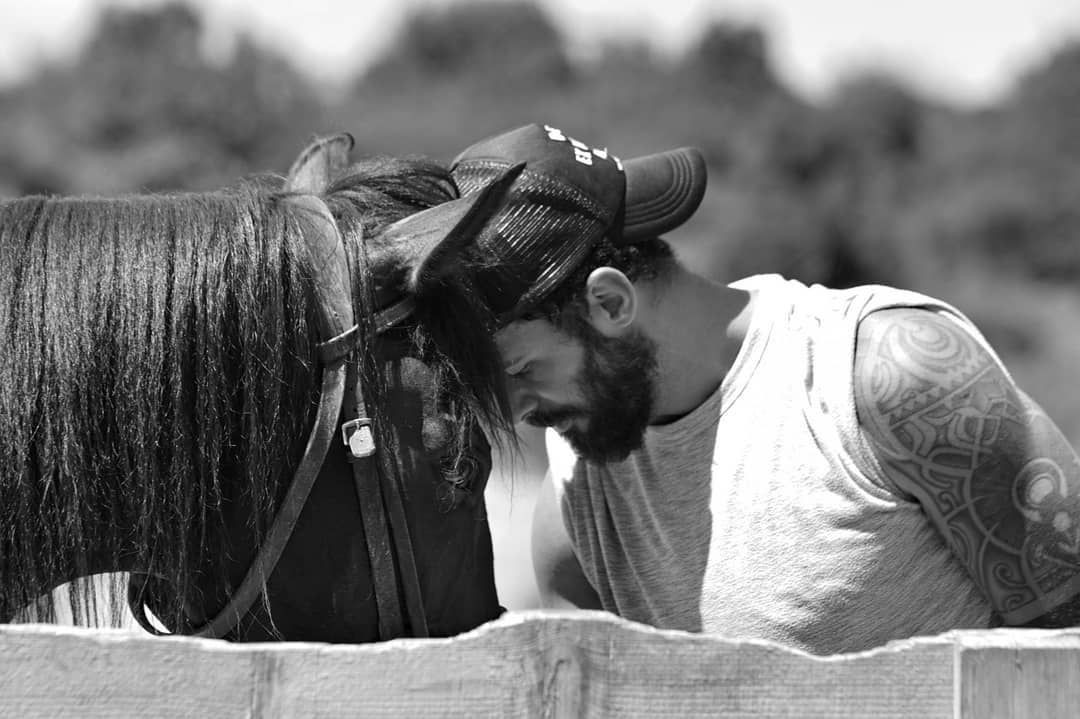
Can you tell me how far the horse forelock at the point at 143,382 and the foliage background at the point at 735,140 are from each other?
38.1 ft

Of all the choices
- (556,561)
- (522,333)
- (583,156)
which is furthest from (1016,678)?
(556,561)

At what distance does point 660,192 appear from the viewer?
1.91 meters

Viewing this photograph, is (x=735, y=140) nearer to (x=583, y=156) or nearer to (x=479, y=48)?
(x=479, y=48)

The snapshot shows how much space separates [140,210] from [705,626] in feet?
3.42

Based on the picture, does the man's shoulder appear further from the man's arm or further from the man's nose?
the man's nose

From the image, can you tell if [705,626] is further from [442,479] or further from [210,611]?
[210,611]

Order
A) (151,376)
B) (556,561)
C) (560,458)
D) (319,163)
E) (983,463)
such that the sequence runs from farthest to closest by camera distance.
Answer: (556,561), (560,458), (319,163), (983,463), (151,376)

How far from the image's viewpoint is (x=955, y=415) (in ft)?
5.33

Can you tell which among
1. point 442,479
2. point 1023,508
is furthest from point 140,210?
point 1023,508

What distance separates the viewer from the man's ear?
1.84 m

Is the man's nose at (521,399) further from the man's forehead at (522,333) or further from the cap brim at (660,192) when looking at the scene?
the cap brim at (660,192)

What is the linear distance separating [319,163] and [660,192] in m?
0.54

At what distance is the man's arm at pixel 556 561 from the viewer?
2.24 meters

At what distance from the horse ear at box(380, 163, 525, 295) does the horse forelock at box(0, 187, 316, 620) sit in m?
0.14
